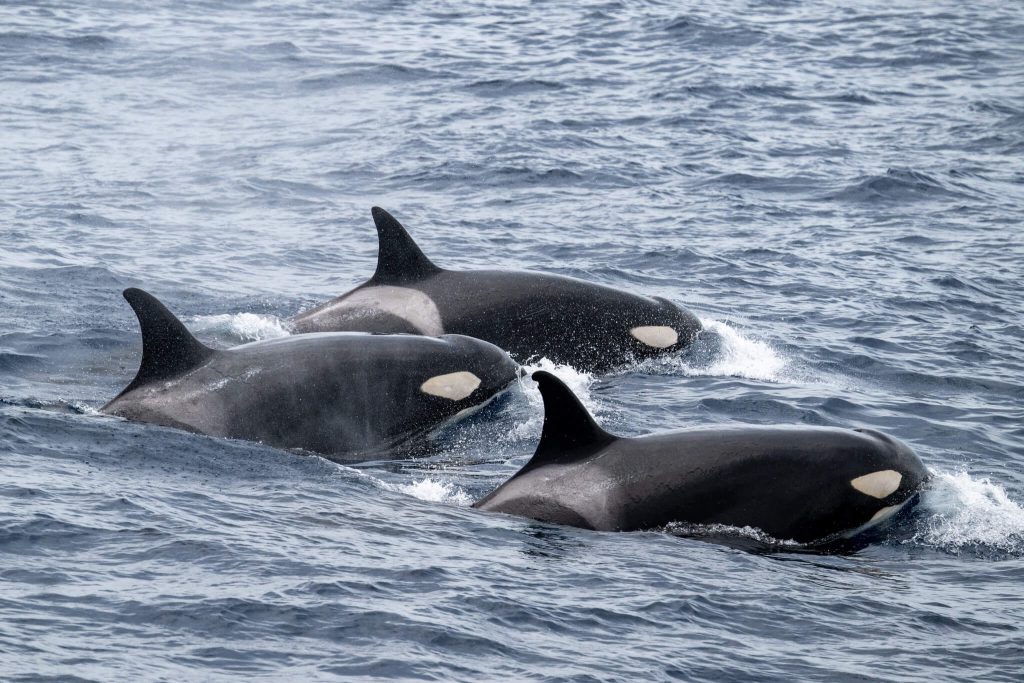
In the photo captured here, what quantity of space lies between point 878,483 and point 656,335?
5.71 meters

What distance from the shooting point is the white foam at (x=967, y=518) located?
1103cm

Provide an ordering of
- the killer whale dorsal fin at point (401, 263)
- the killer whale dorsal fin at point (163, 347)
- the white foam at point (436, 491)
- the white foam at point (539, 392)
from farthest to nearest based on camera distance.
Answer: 1. the killer whale dorsal fin at point (401, 263)
2. the white foam at point (539, 392)
3. the killer whale dorsal fin at point (163, 347)
4. the white foam at point (436, 491)

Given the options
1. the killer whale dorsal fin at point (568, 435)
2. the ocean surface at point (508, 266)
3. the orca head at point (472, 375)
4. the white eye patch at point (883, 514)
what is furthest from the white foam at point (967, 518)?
the orca head at point (472, 375)

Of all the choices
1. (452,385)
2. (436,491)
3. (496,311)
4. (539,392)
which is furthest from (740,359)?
(436,491)

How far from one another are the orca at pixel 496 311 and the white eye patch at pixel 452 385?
4.63ft

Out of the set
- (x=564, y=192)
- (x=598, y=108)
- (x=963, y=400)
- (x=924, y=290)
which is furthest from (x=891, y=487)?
(x=598, y=108)

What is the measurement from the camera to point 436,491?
11.8 meters

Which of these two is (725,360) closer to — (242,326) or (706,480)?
(242,326)

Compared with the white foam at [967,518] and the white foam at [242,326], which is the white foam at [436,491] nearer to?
the white foam at [967,518]

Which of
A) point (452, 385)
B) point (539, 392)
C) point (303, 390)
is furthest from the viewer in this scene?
point (539, 392)

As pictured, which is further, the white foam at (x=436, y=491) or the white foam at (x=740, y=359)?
the white foam at (x=740, y=359)

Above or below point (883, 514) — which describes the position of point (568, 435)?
above

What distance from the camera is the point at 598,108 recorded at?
31031 millimetres

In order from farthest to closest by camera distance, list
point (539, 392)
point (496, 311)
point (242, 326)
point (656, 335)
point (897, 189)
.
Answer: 1. point (897, 189)
2. point (242, 326)
3. point (656, 335)
4. point (496, 311)
5. point (539, 392)
